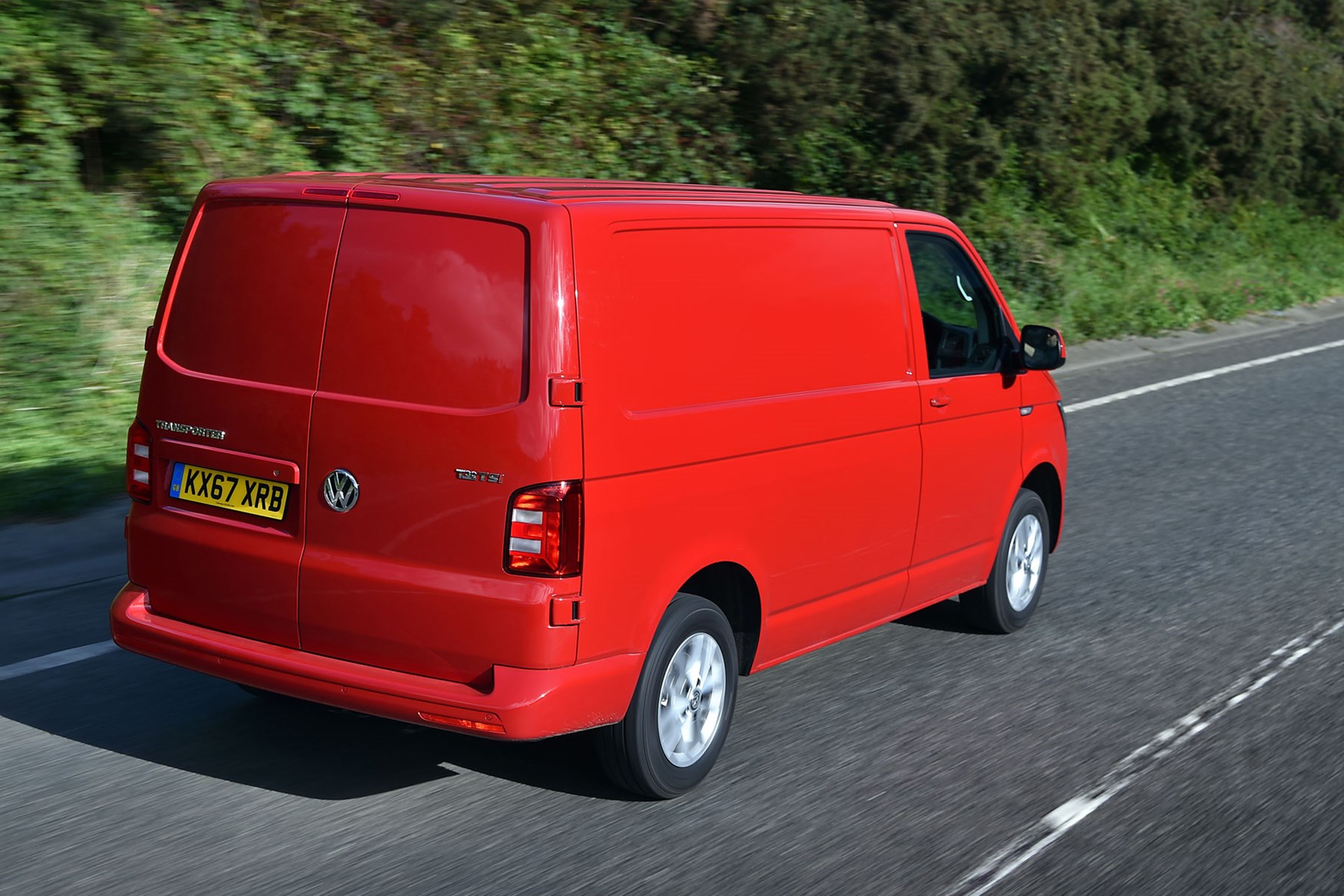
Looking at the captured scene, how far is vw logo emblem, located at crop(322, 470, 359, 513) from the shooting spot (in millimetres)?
4203

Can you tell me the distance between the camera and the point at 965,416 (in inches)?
236

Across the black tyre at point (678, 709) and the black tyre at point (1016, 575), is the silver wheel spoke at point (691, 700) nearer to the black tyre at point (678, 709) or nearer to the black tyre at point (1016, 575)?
the black tyre at point (678, 709)

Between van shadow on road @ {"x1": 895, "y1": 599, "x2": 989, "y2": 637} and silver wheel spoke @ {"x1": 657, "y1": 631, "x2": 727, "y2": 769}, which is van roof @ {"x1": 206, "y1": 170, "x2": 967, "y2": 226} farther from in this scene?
van shadow on road @ {"x1": 895, "y1": 599, "x2": 989, "y2": 637}

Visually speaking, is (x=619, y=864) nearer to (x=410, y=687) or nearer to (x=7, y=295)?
(x=410, y=687)

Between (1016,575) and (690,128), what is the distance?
9.90 m

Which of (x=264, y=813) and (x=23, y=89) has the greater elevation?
(x=23, y=89)

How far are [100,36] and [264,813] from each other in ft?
23.5

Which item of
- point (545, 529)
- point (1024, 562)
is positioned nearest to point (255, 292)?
point (545, 529)

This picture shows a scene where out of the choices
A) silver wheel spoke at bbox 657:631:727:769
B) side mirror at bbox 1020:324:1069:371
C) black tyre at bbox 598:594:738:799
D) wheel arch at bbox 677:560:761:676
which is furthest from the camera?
side mirror at bbox 1020:324:1069:371

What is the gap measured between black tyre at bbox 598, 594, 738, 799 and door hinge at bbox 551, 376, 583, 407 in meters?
0.83

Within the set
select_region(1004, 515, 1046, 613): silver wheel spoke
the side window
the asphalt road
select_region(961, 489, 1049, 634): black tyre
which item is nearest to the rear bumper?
the asphalt road

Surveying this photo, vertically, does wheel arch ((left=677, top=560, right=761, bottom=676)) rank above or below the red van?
below

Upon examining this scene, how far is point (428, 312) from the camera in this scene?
13.6 ft

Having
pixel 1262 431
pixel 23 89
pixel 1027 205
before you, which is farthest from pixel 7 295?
pixel 1027 205
